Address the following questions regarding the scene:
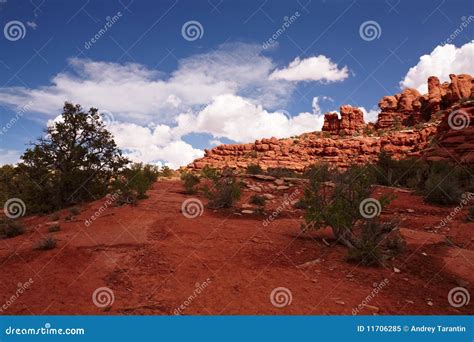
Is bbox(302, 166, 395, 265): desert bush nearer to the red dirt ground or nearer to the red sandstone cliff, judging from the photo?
the red dirt ground

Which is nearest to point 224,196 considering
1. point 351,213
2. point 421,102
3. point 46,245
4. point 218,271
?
point 351,213

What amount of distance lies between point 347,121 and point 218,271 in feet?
239

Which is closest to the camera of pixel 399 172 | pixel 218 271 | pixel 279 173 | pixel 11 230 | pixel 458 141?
pixel 218 271

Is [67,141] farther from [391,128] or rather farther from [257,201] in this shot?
[391,128]

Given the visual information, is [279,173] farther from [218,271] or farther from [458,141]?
[218,271]

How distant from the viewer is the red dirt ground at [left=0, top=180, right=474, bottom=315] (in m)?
4.44

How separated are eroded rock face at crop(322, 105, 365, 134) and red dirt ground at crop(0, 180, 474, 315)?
66042mm

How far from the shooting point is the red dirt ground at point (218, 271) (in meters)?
4.44

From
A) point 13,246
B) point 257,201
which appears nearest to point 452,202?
point 257,201

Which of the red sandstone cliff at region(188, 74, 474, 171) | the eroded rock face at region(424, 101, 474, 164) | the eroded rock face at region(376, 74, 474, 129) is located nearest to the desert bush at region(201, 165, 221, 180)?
the red sandstone cliff at region(188, 74, 474, 171)

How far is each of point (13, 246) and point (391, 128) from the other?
69.6 metres

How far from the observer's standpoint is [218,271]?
5.59 metres

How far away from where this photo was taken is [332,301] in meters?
4.56

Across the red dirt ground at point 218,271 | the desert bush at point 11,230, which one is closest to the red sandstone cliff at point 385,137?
the red dirt ground at point 218,271
